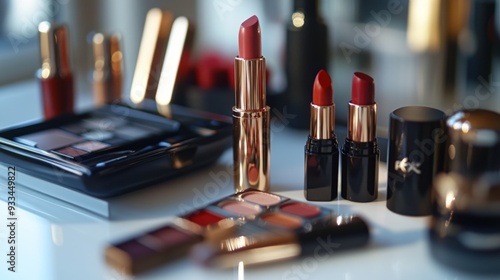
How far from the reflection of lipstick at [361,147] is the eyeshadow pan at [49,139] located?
1.40ft

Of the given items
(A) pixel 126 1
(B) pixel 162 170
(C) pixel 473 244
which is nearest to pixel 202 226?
(B) pixel 162 170

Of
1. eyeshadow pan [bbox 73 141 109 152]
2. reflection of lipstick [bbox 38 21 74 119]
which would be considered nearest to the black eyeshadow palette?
eyeshadow pan [bbox 73 141 109 152]

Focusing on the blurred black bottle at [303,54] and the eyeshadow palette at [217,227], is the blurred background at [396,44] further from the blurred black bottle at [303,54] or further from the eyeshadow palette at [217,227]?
the eyeshadow palette at [217,227]

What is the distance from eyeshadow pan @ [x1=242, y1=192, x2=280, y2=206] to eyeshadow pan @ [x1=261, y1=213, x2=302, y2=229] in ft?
0.14

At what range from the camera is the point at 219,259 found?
855mm

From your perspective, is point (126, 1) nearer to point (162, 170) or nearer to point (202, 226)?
point (162, 170)

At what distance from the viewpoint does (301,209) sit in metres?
0.96

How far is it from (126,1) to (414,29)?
71cm

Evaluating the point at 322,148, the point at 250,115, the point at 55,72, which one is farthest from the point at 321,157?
the point at 55,72

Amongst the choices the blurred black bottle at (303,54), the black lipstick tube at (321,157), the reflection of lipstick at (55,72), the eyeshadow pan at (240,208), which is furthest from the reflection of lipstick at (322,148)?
the reflection of lipstick at (55,72)

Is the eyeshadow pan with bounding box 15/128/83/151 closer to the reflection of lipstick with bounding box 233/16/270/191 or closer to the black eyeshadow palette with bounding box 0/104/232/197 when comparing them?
the black eyeshadow palette with bounding box 0/104/232/197

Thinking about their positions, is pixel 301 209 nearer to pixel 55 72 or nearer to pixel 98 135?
pixel 98 135

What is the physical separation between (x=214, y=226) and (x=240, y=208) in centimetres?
7

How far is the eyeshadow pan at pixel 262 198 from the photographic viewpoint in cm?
99
